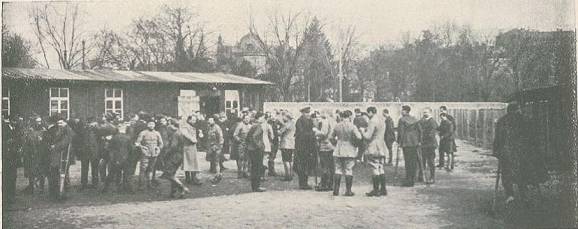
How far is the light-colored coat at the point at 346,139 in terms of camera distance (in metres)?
6.43

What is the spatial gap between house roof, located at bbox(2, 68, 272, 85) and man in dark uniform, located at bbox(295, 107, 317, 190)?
31.5 inches

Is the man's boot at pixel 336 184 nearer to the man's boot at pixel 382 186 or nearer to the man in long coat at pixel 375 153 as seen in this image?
the man in long coat at pixel 375 153

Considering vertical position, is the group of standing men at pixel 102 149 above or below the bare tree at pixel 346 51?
below

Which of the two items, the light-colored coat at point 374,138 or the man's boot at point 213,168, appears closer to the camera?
the light-colored coat at point 374,138

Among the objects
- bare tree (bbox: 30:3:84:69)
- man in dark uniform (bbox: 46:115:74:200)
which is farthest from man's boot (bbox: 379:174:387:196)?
bare tree (bbox: 30:3:84:69)

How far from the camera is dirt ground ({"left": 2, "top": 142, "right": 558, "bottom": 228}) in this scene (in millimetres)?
5449

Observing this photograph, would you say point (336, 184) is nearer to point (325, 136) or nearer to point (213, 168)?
point (325, 136)

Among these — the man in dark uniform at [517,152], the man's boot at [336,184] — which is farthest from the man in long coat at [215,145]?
the man in dark uniform at [517,152]

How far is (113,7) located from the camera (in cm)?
617

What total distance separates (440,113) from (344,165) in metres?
1.28

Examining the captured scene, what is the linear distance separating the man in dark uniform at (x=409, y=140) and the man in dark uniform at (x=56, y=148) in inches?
156

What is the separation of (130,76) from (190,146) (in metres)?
1.13

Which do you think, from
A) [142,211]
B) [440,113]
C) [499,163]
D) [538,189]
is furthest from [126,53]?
[538,189]

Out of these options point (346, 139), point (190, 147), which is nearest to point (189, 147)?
point (190, 147)
